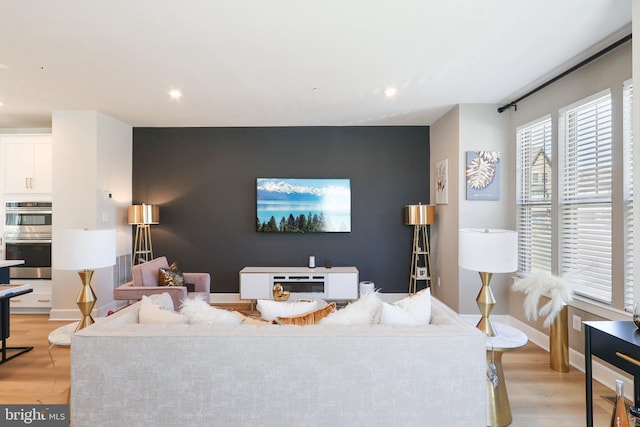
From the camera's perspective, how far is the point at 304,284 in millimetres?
5102

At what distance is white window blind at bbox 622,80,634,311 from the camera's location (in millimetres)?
2721

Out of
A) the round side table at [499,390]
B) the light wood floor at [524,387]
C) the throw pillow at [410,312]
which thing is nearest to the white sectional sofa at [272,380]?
the throw pillow at [410,312]

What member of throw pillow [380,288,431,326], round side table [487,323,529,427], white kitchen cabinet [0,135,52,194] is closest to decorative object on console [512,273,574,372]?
round side table [487,323,529,427]

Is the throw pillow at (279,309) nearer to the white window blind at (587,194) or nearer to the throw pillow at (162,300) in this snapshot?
the throw pillow at (162,300)

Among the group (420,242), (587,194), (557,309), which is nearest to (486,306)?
(557,309)

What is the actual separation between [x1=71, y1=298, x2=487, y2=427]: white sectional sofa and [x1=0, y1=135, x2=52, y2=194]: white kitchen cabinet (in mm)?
4253

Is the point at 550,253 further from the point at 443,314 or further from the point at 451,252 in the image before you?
the point at 443,314

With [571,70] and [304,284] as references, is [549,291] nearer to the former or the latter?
[571,70]

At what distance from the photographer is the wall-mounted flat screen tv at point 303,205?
548 cm

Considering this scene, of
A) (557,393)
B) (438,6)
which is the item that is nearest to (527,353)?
(557,393)

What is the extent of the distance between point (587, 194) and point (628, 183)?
426mm

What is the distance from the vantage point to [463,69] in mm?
3363

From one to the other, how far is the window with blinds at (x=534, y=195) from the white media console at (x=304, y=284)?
2164mm

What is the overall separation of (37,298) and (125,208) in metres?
1.65
